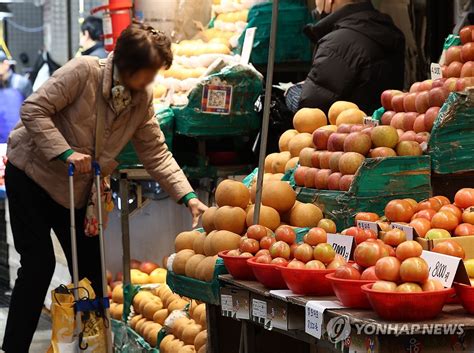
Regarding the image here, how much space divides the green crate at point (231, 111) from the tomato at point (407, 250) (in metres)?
3.88

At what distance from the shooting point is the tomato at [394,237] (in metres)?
3.82

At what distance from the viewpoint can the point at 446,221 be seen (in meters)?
4.15

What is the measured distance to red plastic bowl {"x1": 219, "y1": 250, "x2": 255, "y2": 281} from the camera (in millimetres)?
4434

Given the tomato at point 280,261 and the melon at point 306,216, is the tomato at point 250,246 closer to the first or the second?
the tomato at point 280,261

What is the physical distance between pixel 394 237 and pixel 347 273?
0.26 metres

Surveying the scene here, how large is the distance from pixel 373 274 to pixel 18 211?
8.04ft

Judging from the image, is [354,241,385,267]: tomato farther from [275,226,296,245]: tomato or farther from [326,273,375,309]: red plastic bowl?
[275,226,296,245]: tomato

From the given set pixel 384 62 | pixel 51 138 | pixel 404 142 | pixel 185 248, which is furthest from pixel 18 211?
pixel 384 62

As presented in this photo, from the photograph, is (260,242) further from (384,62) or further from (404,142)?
(384,62)

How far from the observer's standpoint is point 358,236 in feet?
13.5

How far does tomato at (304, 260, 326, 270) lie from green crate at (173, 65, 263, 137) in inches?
138

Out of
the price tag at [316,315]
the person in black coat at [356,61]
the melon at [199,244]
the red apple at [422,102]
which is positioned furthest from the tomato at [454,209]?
the person in black coat at [356,61]

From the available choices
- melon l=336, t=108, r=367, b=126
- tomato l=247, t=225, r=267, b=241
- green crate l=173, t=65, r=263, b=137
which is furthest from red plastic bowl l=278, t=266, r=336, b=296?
green crate l=173, t=65, r=263, b=137

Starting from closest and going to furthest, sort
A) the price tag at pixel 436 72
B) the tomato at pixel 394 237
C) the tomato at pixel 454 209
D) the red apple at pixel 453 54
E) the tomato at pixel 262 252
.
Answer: the tomato at pixel 394 237 < the tomato at pixel 454 209 < the tomato at pixel 262 252 < the red apple at pixel 453 54 < the price tag at pixel 436 72
